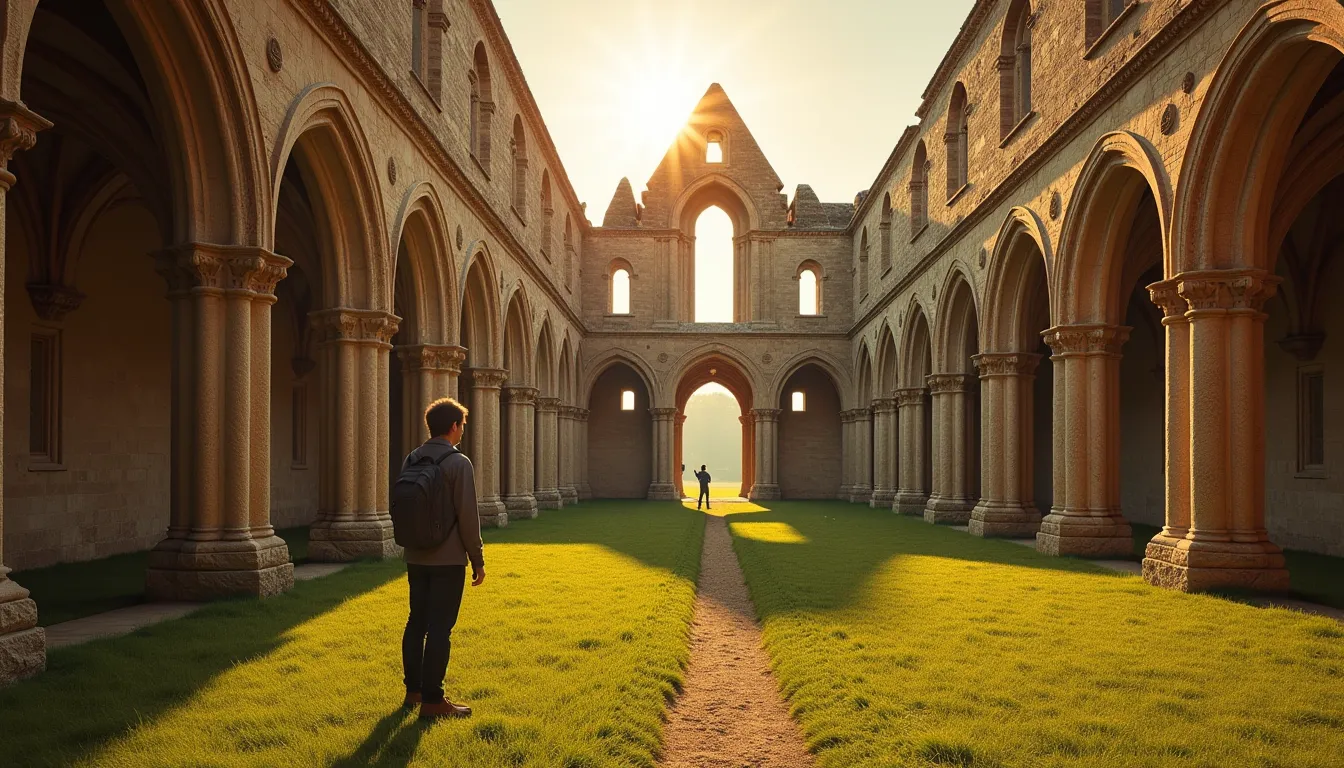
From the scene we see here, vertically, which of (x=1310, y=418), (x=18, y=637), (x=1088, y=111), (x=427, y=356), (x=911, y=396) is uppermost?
(x=1088, y=111)

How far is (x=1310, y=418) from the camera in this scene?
51.1 ft

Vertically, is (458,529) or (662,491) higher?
(458,529)

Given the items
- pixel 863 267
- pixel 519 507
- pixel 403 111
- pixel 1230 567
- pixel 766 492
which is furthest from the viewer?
pixel 766 492

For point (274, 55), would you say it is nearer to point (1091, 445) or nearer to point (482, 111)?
point (482, 111)

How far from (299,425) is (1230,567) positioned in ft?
56.7

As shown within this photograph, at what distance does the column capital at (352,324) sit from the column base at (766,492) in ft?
77.0

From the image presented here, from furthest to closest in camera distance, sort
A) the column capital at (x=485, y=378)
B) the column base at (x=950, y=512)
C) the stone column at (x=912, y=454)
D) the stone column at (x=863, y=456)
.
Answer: the stone column at (x=863, y=456)
the stone column at (x=912, y=454)
the column base at (x=950, y=512)
the column capital at (x=485, y=378)

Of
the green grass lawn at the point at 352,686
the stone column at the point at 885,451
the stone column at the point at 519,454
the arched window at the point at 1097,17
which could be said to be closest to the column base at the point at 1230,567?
the green grass lawn at the point at 352,686

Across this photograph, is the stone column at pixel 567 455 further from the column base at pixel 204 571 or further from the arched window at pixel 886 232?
the column base at pixel 204 571

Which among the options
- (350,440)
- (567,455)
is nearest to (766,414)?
(567,455)

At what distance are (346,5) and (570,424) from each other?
21484 millimetres

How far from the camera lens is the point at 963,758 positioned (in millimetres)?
4516

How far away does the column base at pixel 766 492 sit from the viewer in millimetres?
34656

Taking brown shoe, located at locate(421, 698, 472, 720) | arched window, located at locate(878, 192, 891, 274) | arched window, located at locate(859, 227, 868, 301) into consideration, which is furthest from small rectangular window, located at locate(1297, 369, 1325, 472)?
arched window, located at locate(859, 227, 868, 301)
